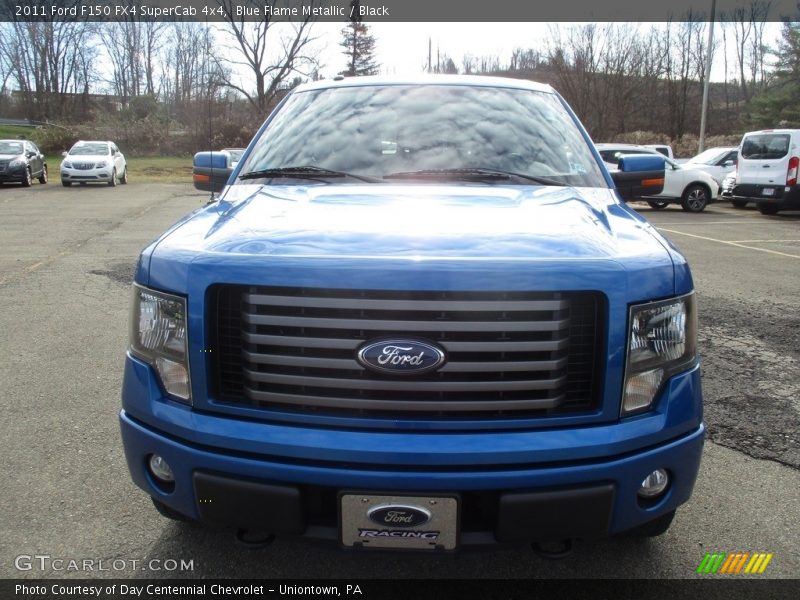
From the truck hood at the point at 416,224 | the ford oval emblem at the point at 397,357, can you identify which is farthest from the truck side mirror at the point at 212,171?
the ford oval emblem at the point at 397,357

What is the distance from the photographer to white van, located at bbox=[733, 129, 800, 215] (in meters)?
15.7

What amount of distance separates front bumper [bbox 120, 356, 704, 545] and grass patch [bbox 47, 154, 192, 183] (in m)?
28.8

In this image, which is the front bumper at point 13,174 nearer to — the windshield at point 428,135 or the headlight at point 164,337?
the windshield at point 428,135

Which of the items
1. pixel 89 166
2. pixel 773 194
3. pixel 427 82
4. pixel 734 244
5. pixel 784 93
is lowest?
pixel 734 244

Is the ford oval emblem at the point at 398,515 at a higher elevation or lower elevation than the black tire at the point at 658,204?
higher

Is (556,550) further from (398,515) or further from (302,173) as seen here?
(302,173)

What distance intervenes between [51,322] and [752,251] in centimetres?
1015

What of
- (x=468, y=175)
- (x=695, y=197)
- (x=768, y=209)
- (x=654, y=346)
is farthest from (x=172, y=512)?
(x=768, y=209)

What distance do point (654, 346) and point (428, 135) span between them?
165cm

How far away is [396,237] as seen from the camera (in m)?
2.03

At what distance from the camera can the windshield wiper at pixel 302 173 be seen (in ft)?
9.61

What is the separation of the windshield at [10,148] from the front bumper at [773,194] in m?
22.9

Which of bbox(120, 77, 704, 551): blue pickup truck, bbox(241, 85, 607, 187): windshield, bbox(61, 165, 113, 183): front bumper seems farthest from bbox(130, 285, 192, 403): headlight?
bbox(61, 165, 113, 183): front bumper

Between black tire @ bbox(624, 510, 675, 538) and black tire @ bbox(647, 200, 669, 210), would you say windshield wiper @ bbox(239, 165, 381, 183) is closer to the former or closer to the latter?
black tire @ bbox(624, 510, 675, 538)
